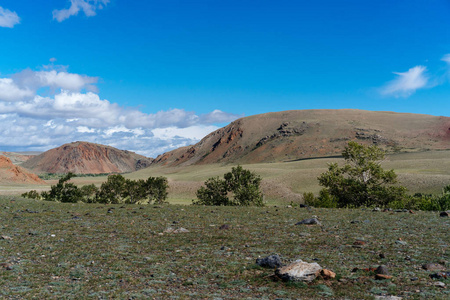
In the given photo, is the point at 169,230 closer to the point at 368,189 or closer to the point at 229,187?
the point at 368,189

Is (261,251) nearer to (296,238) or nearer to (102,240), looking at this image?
(296,238)

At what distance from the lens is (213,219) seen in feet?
55.4

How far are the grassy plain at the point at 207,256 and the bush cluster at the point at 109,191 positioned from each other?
2773cm

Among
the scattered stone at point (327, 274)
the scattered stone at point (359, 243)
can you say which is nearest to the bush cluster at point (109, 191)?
the scattered stone at point (359, 243)

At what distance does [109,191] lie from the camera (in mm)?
43906

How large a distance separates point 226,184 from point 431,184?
39.5 metres

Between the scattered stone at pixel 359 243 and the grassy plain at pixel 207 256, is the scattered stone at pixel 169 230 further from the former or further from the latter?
the scattered stone at pixel 359 243

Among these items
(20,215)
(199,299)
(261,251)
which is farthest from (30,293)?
(20,215)

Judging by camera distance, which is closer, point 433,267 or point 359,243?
point 433,267

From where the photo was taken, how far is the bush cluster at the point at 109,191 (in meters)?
42.0

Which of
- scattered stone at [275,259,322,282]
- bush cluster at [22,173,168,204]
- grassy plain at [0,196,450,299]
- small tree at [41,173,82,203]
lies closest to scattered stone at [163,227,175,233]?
grassy plain at [0,196,450,299]

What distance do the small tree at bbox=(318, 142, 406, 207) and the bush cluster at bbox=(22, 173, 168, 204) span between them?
76.3 feet

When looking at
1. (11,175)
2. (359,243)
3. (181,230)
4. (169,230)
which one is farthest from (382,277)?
(11,175)

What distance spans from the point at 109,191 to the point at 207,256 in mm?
37429
